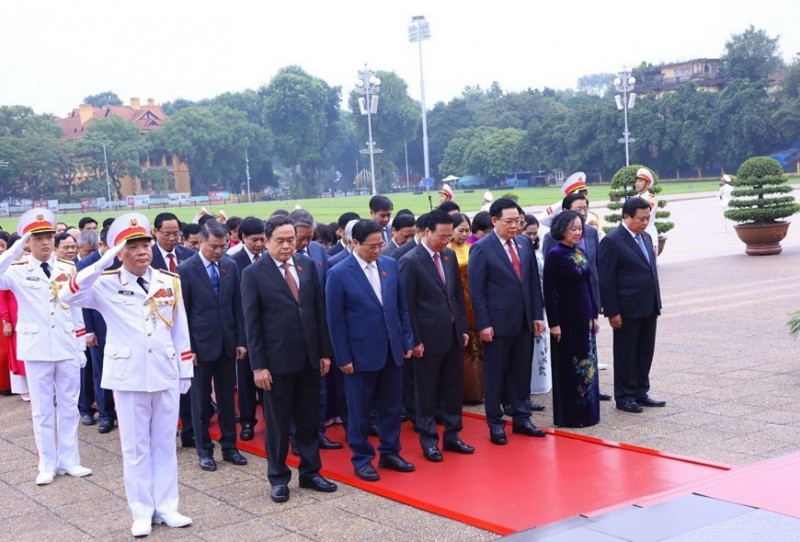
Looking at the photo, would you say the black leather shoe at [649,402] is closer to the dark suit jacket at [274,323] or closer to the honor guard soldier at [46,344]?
the dark suit jacket at [274,323]

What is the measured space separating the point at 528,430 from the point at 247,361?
218cm

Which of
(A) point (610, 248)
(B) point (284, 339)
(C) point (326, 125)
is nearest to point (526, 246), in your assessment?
(A) point (610, 248)

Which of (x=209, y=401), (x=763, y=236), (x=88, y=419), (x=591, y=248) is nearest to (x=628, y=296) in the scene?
(x=591, y=248)

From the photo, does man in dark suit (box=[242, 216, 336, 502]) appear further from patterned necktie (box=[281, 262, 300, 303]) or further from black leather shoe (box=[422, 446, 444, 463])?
black leather shoe (box=[422, 446, 444, 463])

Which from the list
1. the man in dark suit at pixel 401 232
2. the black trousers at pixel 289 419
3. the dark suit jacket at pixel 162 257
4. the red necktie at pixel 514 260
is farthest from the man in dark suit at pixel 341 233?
the black trousers at pixel 289 419

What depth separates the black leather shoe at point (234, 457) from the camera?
6.20 m

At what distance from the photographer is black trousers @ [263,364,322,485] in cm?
539

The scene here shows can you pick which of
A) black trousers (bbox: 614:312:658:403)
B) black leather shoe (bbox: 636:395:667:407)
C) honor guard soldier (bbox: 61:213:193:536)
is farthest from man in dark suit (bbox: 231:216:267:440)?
black leather shoe (bbox: 636:395:667:407)

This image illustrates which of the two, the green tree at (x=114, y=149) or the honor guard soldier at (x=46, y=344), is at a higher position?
the green tree at (x=114, y=149)

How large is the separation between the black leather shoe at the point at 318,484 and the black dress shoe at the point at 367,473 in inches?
7.7

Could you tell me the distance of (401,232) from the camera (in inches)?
281

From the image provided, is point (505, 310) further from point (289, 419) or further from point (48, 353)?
point (48, 353)

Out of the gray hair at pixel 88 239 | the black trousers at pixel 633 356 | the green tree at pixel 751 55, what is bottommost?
the black trousers at pixel 633 356

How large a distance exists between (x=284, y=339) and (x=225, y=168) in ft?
165
